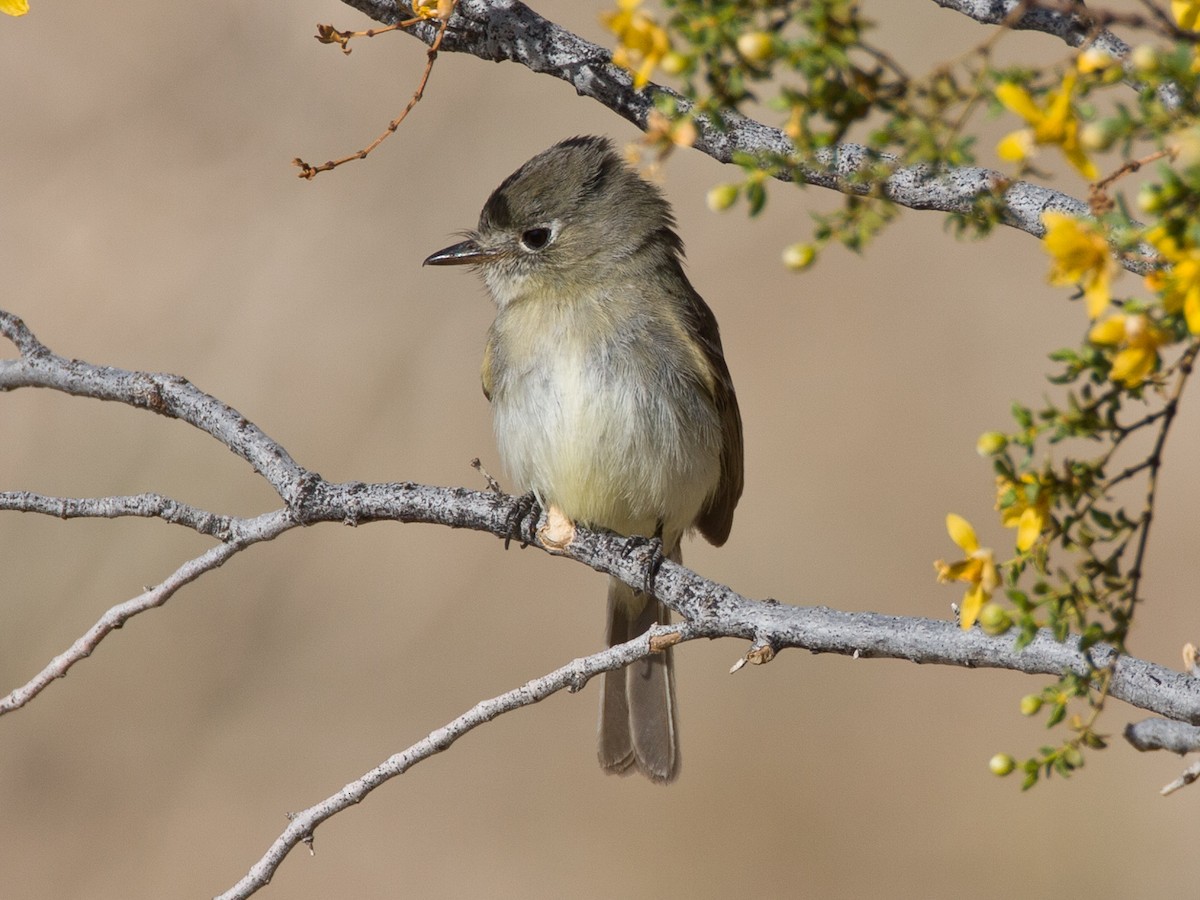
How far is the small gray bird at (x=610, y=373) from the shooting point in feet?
13.3

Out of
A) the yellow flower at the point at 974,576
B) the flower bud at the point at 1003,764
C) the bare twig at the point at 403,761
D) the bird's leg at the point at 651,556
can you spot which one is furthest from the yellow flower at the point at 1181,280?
the bird's leg at the point at 651,556

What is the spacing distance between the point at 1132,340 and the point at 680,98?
158 cm

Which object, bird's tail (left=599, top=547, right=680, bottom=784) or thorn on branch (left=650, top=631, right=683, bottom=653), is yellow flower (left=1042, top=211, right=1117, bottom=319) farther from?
bird's tail (left=599, top=547, right=680, bottom=784)

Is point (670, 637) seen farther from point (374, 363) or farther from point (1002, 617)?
point (374, 363)

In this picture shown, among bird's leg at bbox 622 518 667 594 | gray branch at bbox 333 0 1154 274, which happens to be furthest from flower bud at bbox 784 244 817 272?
bird's leg at bbox 622 518 667 594

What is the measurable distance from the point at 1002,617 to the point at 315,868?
5.83m

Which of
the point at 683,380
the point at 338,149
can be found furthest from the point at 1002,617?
the point at 338,149

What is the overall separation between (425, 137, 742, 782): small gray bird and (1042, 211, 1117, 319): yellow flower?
2.37 m

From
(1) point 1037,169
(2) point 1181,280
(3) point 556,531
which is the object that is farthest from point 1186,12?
(3) point 556,531

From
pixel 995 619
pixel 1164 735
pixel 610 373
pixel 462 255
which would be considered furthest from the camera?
pixel 462 255

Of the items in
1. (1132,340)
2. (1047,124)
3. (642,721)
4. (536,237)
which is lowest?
(642,721)

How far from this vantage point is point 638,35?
1.47 metres

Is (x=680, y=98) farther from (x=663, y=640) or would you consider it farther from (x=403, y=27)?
(x=663, y=640)

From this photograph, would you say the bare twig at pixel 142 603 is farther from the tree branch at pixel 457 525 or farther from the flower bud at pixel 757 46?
the flower bud at pixel 757 46
